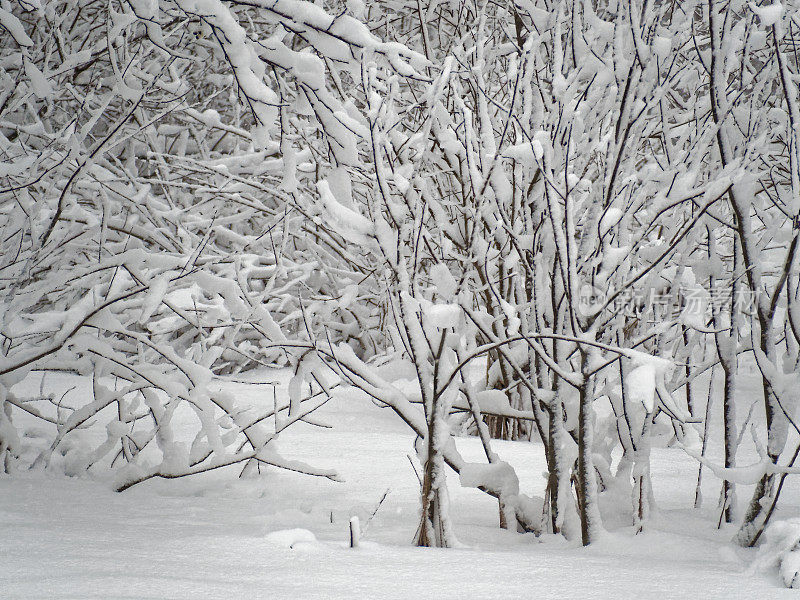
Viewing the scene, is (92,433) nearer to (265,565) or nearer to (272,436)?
(272,436)

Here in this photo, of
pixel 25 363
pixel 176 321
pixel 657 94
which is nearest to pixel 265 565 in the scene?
pixel 25 363

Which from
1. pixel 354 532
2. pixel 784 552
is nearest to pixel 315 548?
pixel 354 532

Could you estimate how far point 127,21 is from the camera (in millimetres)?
1963

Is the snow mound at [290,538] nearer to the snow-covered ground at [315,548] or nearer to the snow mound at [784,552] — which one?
the snow-covered ground at [315,548]

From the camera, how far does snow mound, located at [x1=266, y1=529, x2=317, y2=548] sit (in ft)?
4.99

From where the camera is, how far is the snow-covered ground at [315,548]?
1.23 metres

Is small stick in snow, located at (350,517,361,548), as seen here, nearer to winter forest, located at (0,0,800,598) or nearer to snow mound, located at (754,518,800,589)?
winter forest, located at (0,0,800,598)

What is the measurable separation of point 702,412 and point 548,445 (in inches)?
125

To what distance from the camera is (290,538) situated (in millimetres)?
1556

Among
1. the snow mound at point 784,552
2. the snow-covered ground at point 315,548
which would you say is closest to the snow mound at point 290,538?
the snow-covered ground at point 315,548

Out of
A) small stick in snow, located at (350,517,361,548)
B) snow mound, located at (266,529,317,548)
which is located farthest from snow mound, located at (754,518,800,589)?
snow mound, located at (266,529,317,548)

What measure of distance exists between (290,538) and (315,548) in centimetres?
9

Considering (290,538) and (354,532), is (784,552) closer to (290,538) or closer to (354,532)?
(354,532)

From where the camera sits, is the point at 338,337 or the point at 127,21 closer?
the point at 127,21
